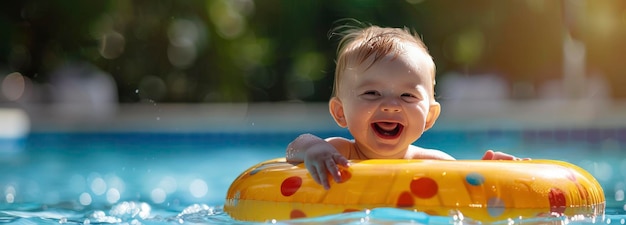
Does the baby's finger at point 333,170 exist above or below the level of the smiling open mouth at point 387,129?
below

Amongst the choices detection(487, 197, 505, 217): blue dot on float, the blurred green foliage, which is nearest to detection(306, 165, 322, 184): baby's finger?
detection(487, 197, 505, 217): blue dot on float

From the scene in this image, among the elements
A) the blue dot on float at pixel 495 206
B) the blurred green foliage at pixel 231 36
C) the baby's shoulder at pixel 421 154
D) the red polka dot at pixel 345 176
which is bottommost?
the blue dot on float at pixel 495 206

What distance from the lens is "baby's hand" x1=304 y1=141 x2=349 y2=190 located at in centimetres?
333

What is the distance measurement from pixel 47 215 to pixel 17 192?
163 centimetres

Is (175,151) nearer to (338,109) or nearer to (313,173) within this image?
(338,109)

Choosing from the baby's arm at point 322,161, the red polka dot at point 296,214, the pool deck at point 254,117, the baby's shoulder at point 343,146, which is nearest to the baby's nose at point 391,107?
the baby's arm at point 322,161

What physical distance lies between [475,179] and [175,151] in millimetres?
6407

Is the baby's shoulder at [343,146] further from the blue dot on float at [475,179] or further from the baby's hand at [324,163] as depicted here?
the blue dot on float at [475,179]

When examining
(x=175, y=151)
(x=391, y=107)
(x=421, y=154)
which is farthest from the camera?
(x=175, y=151)

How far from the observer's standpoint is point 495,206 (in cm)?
326

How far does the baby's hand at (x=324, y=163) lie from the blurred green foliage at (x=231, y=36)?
9759 mm

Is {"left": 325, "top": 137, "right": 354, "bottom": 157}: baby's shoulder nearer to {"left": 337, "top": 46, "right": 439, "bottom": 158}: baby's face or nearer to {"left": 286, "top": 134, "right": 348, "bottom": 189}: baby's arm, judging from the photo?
{"left": 337, "top": 46, "right": 439, "bottom": 158}: baby's face

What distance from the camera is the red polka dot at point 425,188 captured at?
3.26 meters

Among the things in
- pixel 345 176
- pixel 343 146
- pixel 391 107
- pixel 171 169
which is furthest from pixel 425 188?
pixel 171 169
